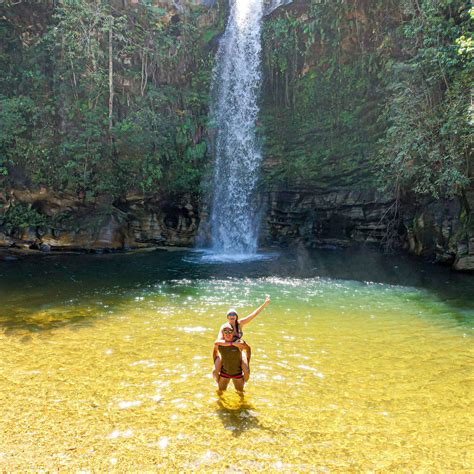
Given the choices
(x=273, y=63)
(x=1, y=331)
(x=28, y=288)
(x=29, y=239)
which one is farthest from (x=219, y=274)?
(x=273, y=63)

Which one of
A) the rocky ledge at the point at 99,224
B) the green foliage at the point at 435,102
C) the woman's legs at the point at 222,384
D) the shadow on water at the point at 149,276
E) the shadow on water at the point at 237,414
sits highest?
the green foliage at the point at 435,102

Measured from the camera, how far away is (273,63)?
22.3m

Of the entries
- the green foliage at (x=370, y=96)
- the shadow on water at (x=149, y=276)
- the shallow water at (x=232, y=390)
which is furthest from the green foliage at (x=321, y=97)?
the shallow water at (x=232, y=390)

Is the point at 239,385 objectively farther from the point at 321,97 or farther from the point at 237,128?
the point at 237,128

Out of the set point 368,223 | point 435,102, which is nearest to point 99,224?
point 368,223

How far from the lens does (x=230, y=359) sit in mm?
5027

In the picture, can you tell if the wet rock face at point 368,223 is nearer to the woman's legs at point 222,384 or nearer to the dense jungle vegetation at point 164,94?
the dense jungle vegetation at point 164,94

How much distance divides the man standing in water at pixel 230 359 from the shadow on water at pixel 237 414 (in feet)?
0.54

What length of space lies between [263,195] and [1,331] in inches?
672

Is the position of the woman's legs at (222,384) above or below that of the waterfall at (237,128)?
below

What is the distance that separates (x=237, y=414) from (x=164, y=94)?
72.7 ft

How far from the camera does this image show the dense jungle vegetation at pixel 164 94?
65.3 ft

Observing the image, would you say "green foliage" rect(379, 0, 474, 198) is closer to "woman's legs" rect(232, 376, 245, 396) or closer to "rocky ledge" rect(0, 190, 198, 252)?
"woman's legs" rect(232, 376, 245, 396)

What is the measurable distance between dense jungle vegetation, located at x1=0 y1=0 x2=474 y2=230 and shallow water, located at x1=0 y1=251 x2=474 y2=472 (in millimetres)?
11260
